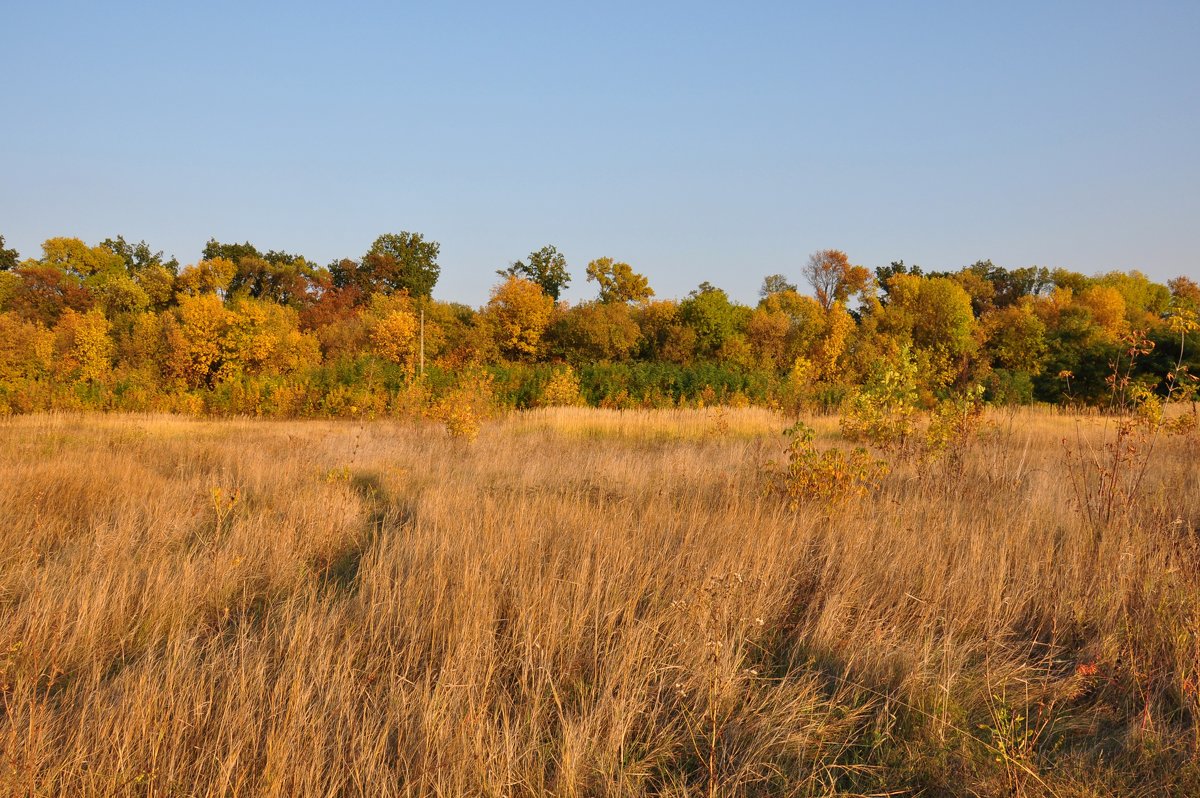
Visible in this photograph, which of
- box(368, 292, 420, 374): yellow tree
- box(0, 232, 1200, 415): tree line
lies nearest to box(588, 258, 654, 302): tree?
box(0, 232, 1200, 415): tree line

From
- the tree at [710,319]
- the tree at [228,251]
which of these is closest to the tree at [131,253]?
the tree at [228,251]

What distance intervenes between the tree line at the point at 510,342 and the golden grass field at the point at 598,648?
14778 mm

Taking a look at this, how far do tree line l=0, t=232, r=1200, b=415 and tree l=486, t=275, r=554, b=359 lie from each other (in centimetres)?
11

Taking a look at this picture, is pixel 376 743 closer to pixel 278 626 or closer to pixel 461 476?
pixel 278 626

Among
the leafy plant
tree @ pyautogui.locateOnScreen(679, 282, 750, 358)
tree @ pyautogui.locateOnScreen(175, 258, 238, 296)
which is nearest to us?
the leafy plant

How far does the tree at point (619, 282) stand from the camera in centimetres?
5331

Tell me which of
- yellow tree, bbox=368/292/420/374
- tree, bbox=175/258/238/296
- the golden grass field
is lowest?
the golden grass field

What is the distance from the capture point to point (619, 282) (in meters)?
53.7

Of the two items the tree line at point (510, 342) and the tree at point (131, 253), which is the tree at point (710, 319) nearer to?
the tree line at point (510, 342)

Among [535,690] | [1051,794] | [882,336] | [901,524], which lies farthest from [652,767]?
[882,336]

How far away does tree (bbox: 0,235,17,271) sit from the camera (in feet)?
175

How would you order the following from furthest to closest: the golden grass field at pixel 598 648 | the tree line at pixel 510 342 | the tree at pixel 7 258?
the tree at pixel 7 258, the tree line at pixel 510 342, the golden grass field at pixel 598 648

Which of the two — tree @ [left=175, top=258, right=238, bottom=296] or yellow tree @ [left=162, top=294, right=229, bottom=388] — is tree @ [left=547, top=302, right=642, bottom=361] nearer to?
yellow tree @ [left=162, top=294, right=229, bottom=388]

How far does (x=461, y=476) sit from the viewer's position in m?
8.33
